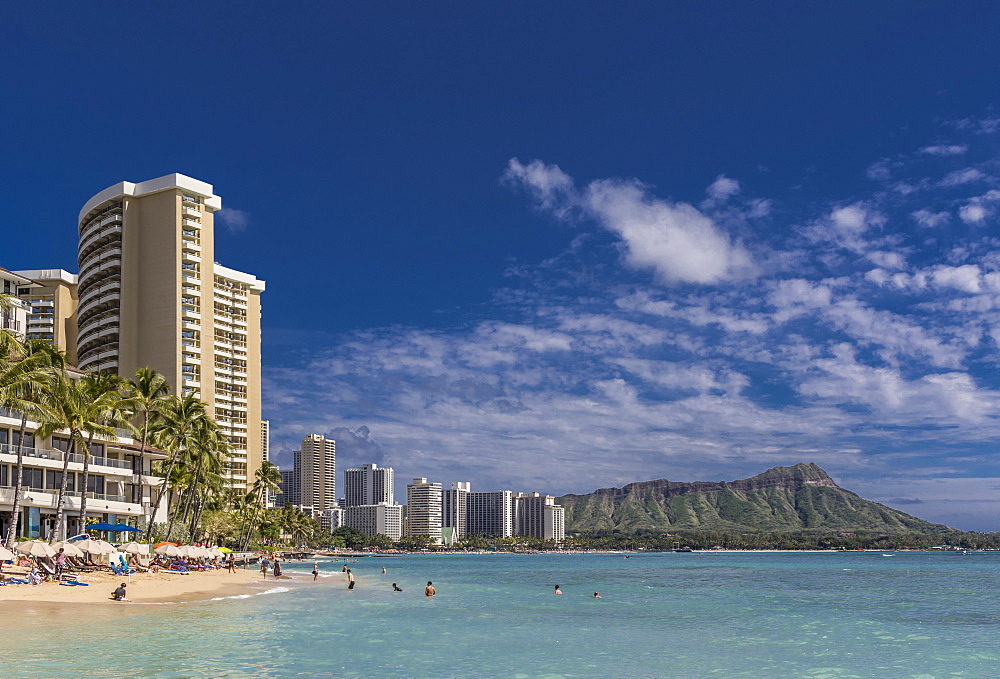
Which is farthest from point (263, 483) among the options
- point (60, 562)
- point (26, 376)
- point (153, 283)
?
point (26, 376)

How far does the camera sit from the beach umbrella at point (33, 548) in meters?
45.0

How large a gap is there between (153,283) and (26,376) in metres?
79.9

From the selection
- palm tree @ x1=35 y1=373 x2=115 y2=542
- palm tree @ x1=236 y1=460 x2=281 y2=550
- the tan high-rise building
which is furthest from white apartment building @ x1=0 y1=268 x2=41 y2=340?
palm tree @ x1=236 y1=460 x2=281 y2=550

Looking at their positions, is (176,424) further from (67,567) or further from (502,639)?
(502,639)

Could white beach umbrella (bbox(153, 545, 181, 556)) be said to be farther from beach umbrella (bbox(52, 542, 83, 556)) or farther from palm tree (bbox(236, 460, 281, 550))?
palm tree (bbox(236, 460, 281, 550))

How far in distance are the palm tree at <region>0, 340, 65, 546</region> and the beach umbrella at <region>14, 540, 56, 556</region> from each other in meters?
3.18

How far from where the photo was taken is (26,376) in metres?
45.2

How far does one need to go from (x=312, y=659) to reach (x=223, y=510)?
95.1 m

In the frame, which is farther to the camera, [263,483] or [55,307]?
[55,307]

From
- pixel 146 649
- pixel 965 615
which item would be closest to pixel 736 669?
pixel 146 649

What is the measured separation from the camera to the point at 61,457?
63.9 meters

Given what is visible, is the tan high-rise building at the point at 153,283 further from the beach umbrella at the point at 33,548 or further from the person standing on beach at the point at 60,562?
the beach umbrella at the point at 33,548

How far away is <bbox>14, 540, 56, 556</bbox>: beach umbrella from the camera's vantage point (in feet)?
148

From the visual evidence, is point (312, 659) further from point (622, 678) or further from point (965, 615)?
point (965, 615)
